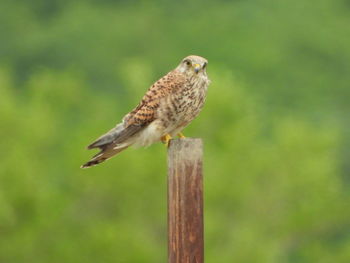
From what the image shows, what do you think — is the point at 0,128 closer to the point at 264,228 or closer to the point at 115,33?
the point at 264,228

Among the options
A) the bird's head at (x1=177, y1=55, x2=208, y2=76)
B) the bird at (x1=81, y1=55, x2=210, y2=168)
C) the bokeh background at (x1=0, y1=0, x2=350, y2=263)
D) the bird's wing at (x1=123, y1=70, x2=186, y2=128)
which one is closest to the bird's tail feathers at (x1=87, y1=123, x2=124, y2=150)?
the bird at (x1=81, y1=55, x2=210, y2=168)

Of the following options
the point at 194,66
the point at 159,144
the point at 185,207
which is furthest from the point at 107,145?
the point at 159,144

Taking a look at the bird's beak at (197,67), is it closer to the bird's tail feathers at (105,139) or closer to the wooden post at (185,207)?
the bird's tail feathers at (105,139)

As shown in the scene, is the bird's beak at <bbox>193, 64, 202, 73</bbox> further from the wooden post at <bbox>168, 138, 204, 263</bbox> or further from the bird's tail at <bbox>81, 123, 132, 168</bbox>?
the wooden post at <bbox>168, 138, 204, 263</bbox>

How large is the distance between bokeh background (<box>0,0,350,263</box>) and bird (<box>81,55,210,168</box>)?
2095 centimetres

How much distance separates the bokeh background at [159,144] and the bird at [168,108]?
21.0m

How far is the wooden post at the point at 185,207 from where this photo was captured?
268 inches

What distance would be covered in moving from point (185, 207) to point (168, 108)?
7.06 feet

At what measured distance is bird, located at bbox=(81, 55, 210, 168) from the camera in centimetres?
887

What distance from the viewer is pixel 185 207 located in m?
6.84

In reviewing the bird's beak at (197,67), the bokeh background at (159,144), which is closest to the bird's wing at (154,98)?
the bird's beak at (197,67)

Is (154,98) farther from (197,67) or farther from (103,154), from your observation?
(103,154)

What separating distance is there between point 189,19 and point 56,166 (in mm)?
23715

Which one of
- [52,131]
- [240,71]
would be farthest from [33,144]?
[240,71]
